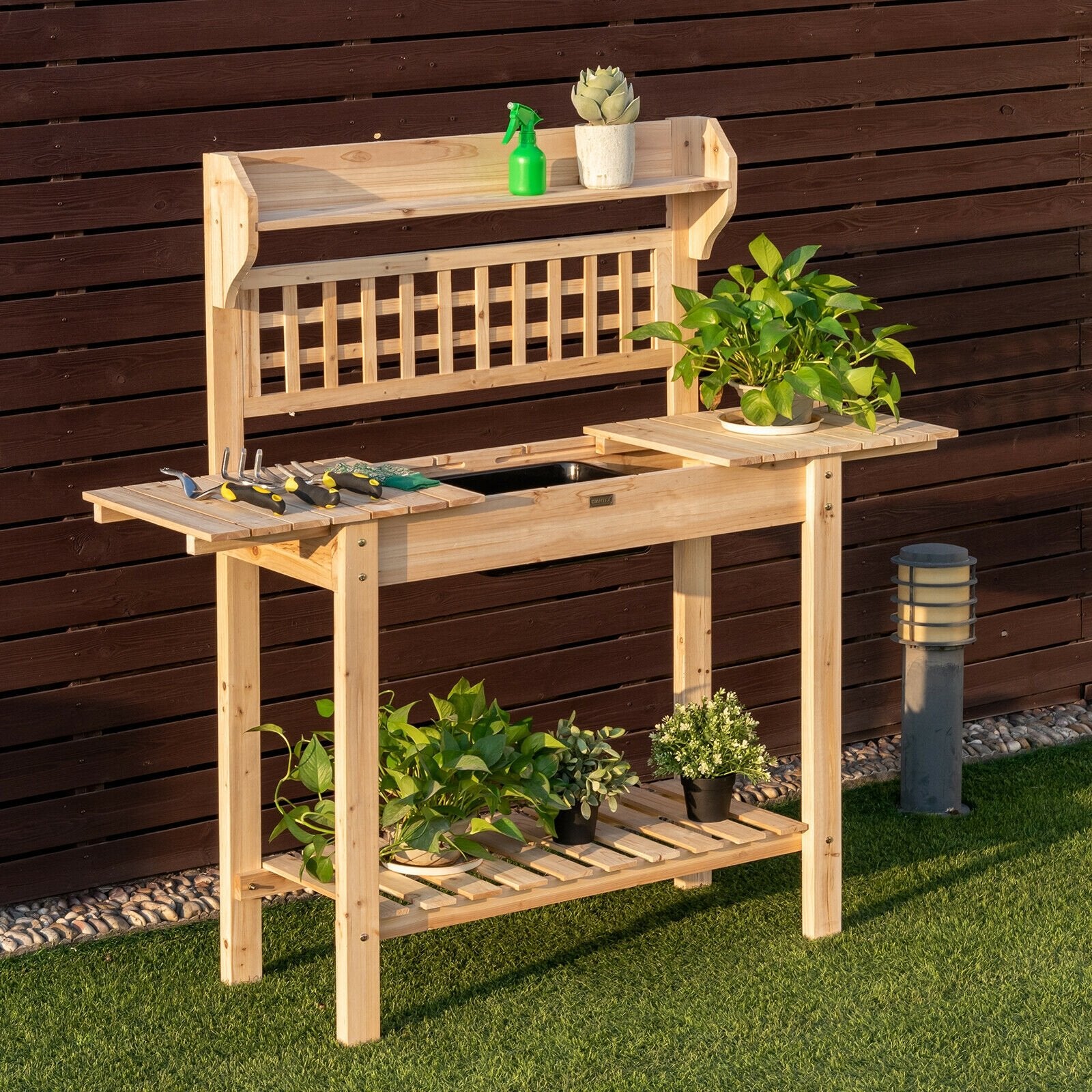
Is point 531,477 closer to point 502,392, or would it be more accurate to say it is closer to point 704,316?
point 704,316

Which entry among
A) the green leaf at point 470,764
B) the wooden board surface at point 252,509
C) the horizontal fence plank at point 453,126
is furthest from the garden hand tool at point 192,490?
the horizontal fence plank at point 453,126

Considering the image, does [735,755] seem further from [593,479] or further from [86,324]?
[86,324]

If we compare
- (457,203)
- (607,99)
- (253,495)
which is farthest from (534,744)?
(607,99)

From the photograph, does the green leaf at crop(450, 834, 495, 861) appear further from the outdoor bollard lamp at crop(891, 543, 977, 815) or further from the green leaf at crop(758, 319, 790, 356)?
the outdoor bollard lamp at crop(891, 543, 977, 815)

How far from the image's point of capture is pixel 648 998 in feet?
13.7

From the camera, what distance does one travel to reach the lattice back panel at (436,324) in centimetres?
405

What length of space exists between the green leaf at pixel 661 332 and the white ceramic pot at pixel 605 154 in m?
0.30

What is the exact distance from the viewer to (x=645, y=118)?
5023mm

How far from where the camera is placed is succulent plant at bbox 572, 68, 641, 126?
4203mm

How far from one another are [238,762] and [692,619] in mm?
1129

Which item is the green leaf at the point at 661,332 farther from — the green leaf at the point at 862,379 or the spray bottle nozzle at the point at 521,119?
the spray bottle nozzle at the point at 521,119

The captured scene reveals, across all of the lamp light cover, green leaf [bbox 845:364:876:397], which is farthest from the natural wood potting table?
the lamp light cover

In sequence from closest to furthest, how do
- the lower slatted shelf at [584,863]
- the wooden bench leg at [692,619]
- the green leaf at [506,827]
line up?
the lower slatted shelf at [584,863]
the green leaf at [506,827]
the wooden bench leg at [692,619]

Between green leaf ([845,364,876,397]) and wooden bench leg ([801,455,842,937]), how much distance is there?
15 cm
